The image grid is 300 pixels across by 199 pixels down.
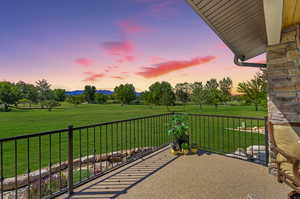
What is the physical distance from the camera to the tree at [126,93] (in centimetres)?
4547

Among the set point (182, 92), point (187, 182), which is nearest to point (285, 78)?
point (187, 182)

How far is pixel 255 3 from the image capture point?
170cm

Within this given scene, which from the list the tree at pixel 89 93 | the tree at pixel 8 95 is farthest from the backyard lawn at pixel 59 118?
the tree at pixel 89 93

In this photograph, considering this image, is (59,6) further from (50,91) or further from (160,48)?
(50,91)

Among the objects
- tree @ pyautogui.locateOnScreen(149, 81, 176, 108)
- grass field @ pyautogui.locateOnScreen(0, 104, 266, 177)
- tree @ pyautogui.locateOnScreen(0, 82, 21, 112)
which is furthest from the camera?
tree @ pyautogui.locateOnScreen(0, 82, 21, 112)

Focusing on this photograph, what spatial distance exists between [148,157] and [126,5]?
5678mm

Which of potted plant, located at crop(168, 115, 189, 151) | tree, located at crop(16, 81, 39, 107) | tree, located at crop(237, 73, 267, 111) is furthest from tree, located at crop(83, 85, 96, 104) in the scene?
potted plant, located at crop(168, 115, 189, 151)

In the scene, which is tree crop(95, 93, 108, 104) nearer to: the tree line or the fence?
the tree line

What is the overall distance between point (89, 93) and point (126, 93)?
774 inches

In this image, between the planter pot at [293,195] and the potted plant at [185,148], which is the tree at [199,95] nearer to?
the potted plant at [185,148]

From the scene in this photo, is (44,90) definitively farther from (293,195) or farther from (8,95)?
(293,195)

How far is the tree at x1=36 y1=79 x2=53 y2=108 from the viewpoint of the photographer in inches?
1862

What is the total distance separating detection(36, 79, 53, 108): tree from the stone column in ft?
177

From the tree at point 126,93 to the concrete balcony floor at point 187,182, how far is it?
4282 cm
